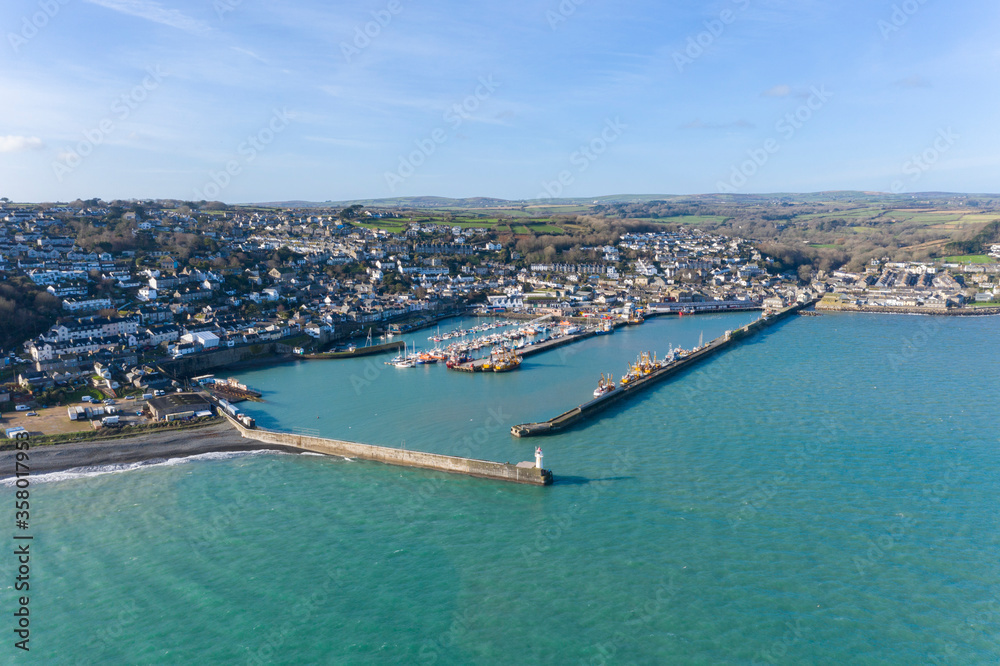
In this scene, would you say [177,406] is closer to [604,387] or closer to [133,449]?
[133,449]

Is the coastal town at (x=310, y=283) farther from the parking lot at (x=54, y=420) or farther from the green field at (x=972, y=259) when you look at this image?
the green field at (x=972, y=259)

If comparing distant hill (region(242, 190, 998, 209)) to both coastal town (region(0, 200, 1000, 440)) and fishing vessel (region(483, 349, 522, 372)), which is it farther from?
fishing vessel (region(483, 349, 522, 372))

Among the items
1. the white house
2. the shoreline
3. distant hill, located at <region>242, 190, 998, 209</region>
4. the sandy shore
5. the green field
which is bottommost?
the sandy shore

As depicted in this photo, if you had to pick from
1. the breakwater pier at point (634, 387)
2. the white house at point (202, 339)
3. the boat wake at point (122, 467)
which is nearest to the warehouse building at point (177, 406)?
the boat wake at point (122, 467)

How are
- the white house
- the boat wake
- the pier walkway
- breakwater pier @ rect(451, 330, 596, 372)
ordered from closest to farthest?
the pier walkway, the boat wake, breakwater pier @ rect(451, 330, 596, 372), the white house

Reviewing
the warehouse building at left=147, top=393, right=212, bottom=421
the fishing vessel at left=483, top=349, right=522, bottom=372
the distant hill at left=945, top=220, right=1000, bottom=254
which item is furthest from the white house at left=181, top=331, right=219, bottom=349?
the distant hill at left=945, top=220, right=1000, bottom=254

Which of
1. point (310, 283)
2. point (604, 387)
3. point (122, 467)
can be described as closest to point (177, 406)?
point (122, 467)

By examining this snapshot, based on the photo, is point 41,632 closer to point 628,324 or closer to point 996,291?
point 628,324
